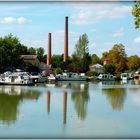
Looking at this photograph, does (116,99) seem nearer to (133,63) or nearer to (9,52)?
(9,52)

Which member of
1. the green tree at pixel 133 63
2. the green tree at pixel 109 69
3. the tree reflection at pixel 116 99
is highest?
the green tree at pixel 133 63

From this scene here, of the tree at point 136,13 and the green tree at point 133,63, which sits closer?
the tree at point 136,13

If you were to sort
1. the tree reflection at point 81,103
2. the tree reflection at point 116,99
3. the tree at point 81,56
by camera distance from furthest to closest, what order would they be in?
the tree at point 81,56, the tree reflection at point 116,99, the tree reflection at point 81,103

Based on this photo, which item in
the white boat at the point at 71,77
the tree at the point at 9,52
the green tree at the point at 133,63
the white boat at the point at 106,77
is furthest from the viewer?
the green tree at the point at 133,63

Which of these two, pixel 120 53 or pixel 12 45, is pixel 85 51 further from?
pixel 12 45

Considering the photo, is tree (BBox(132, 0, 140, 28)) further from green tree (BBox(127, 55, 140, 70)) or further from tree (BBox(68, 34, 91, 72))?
green tree (BBox(127, 55, 140, 70))

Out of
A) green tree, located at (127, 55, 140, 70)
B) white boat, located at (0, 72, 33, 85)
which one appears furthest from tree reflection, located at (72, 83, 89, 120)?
green tree, located at (127, 55, 140, 70)

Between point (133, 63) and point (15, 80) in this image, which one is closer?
point (15, 80)

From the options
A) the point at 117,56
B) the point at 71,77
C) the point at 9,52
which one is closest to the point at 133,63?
the point at 117,56

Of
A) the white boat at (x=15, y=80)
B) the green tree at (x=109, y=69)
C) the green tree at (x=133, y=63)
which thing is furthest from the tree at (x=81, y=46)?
the white boat at (x=15, y=80)

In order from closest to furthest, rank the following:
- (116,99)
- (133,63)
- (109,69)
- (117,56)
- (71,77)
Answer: (116,99)
(71,77)
(109,69)
(117,56)
(133,63)

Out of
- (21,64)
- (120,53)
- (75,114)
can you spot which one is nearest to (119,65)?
(120,53)

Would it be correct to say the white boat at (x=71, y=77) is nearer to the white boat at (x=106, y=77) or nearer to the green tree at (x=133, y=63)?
the white boat at (x=106, y=77)

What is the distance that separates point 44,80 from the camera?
61.0 m
